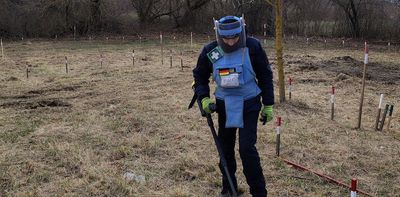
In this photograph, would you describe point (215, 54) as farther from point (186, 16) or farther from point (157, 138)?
point (186, 16)

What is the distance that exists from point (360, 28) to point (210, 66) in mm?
24263

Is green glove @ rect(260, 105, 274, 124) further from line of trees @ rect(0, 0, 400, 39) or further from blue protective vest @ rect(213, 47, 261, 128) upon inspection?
line of trees @ rect(0, 0, 400, 39)

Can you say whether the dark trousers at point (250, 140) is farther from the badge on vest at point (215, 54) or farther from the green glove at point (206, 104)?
the badge on vest at point (215, 54)

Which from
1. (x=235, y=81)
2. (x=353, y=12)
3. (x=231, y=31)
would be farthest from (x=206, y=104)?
(x=353, y=12)

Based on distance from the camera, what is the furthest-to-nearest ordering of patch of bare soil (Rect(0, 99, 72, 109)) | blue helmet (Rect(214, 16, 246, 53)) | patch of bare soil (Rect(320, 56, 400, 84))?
patch of bare soil (Rect(320, 56, 400, 84)) → patch of bare soil (Rect(0, 99, 72, 109)) → blue helmet (Rect(214, 16, 246, 53))

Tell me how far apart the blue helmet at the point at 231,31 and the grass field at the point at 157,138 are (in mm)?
1713

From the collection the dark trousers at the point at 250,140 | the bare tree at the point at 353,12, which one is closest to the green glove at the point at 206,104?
the dark trousers at the point at 250,140

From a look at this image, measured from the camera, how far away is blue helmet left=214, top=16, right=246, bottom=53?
12.5 feet

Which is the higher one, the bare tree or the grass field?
the bare tree

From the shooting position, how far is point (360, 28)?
2616 cm

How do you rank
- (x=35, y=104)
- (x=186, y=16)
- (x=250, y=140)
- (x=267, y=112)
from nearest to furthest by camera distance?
(x=250, y=140) → (x=267, y=112) → (x=35, y=104) → (x=186, y=16)

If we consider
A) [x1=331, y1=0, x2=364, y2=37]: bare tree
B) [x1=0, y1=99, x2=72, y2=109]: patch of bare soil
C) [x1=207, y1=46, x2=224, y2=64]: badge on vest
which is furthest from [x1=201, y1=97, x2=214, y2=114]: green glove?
[x1=331, y1=0, x2=364, y2=37]: bare tree

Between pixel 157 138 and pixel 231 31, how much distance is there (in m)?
3.28

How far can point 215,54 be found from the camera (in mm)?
3980
